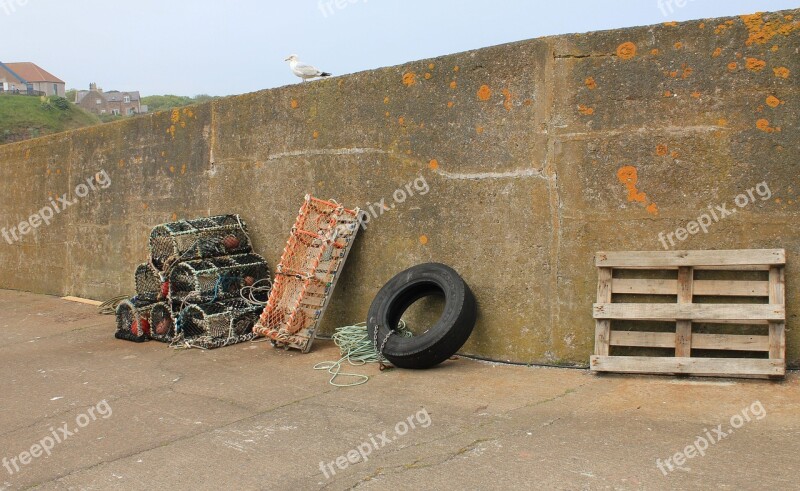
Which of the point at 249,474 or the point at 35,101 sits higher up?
the point at 35,101

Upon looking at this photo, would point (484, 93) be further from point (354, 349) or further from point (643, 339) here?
point (354, 349)

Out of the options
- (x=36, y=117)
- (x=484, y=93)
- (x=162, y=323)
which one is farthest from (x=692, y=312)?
(x=36, y=117)

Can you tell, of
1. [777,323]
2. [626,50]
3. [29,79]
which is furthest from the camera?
[29,79]

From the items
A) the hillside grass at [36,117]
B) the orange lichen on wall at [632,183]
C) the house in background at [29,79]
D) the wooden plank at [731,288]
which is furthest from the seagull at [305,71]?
the house in background at [29,79]

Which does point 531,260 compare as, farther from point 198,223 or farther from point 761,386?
point 198,223

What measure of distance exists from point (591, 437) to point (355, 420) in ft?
4.21

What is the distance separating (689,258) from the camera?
430 centimetres

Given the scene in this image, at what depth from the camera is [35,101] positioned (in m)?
38.9

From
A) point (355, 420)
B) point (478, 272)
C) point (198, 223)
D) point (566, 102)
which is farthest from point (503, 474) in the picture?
point (198, 223)

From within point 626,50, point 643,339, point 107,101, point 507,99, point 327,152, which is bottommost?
point 643,339

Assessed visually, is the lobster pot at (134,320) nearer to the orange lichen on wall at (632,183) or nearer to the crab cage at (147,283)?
the crab cage at (147,283)

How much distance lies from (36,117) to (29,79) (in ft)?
180

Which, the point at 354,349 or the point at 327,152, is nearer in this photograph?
the point at 354,349

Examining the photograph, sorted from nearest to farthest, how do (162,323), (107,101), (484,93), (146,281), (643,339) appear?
(643,339) → (484,93) → (162,323) → (146,281) → (107,101)
